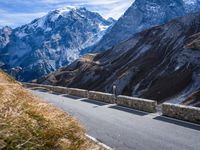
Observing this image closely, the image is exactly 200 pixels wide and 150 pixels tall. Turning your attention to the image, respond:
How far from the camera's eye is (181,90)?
53469 millimetres

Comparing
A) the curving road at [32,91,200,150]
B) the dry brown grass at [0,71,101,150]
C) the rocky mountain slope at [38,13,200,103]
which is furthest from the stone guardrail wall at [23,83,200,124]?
the rocky mountain slope at [38,13,200,103]

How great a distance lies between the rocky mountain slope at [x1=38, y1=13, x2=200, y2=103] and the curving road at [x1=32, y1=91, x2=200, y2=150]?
1086 inches

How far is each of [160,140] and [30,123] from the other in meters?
7.65

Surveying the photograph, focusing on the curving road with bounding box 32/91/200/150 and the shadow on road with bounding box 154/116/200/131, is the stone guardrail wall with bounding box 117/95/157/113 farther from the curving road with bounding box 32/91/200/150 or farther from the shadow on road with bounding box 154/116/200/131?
the shadow on road with bounding box 154/116/200/131

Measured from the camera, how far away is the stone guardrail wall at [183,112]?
1852 centimetres

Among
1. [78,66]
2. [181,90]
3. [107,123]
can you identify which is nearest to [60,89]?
[181,90]

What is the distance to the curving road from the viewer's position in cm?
1339

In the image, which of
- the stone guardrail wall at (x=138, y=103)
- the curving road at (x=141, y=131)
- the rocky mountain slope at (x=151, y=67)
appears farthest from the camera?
the rocky mountain slope at (x=151, y=67)

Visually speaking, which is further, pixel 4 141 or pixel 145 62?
pixel 145 62

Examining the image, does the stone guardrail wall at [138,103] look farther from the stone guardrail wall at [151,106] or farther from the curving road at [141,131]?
the curving road at [141,131]

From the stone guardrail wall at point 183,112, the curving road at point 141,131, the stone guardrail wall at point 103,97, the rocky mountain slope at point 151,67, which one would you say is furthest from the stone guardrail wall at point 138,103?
the rocky mountain slope at point 151,67

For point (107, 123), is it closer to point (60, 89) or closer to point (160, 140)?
point (160, 140)

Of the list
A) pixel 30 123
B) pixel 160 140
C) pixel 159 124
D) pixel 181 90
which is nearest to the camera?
pixel 30 123

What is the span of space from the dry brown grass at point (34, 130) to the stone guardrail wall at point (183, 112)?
10671mm
